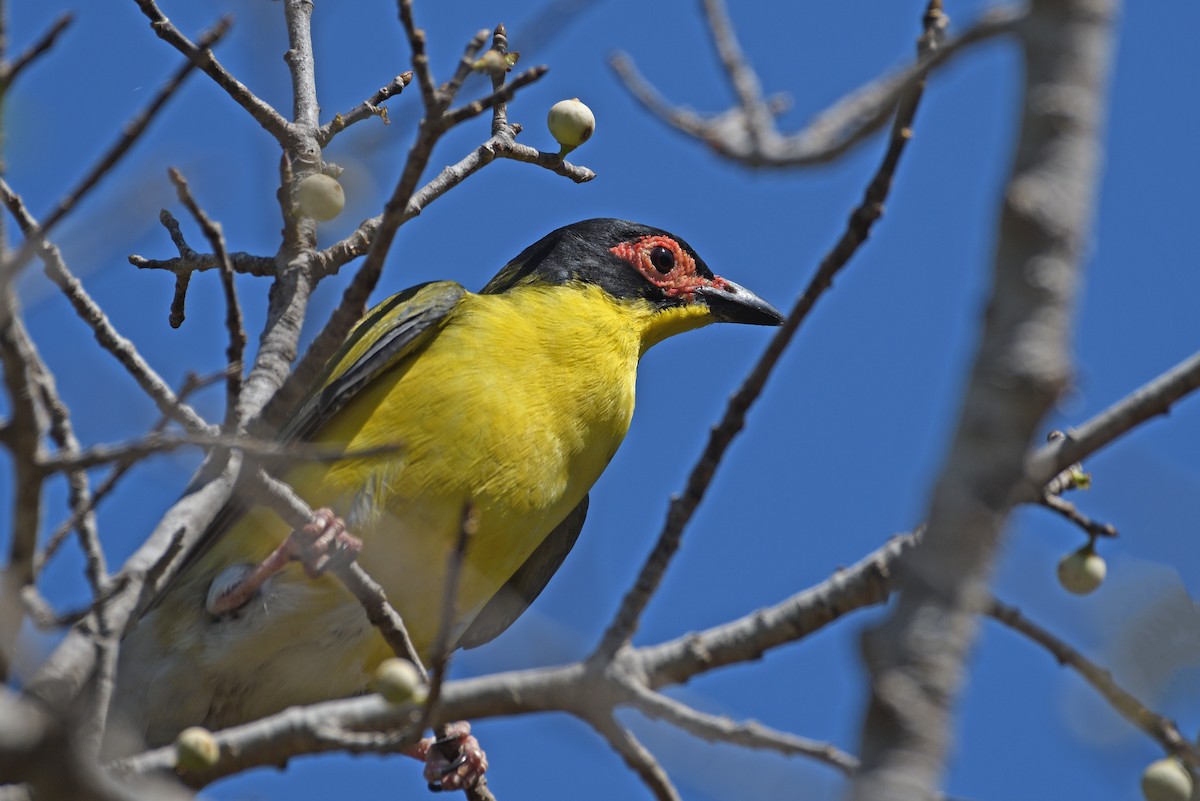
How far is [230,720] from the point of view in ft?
16.2

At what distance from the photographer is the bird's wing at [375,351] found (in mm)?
4973

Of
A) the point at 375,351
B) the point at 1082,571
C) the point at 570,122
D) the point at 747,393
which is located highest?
the point at 570,122

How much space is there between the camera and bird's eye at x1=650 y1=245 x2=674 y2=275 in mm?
6125

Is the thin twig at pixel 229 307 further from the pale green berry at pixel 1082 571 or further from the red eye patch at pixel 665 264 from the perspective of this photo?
the red eye patch at pixel 665 264

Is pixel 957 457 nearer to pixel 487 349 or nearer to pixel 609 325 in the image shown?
pixel 487 349

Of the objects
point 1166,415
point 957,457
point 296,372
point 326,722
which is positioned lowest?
point 326,722

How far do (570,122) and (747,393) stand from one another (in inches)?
84.2

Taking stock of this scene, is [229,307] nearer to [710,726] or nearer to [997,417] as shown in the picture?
[710,726]

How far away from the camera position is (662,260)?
20.1 ft

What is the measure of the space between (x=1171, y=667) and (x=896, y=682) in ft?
4.26

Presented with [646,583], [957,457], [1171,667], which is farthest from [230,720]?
[957,457]

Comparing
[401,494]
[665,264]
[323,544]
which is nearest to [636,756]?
[323,544]

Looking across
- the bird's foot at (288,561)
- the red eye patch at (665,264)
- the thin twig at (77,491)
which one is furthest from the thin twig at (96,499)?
the red eye patch at (665,264)

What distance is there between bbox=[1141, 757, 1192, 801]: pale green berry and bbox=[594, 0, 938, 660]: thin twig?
4.43ft
